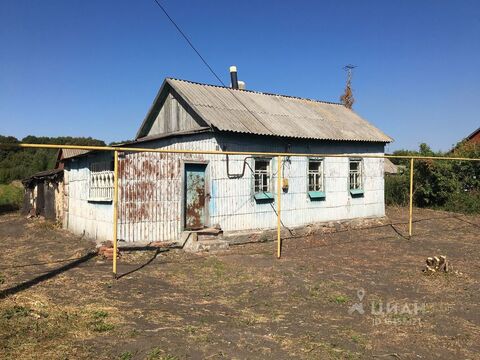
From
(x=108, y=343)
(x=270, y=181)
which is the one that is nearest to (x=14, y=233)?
(x=270, y=181)

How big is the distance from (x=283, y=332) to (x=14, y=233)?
13179 millimetres

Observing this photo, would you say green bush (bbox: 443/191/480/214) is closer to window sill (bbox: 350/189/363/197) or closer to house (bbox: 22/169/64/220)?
window sill (bbox: 350/189/363/197)

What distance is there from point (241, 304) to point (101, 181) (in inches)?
278

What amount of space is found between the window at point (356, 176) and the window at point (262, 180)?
424 cm

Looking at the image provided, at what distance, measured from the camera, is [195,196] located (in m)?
11.3

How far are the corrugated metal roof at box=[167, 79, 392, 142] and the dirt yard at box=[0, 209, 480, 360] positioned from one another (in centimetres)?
385

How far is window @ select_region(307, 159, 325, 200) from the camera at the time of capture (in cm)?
1384

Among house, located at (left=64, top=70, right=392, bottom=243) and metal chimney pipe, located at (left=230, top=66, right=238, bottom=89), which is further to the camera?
metal chimney pipe, located at (left=230, top=66, right=238, bottom=89)

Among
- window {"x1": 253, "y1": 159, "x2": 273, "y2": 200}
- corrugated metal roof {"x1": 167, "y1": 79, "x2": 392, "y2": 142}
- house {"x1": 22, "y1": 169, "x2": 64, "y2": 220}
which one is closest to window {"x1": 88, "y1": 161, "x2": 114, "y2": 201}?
corrugated metal roof {"x1": 167, "y1": 79, "x2": 392, "y2": 142}

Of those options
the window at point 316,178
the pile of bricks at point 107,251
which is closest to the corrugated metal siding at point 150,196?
the pile of bricks at point 107,251

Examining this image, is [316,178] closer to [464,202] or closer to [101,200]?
[101,200]

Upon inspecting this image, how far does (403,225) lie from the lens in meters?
15.2

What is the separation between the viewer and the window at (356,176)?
50.2ft

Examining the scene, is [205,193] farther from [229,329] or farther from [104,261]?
[229,329]
